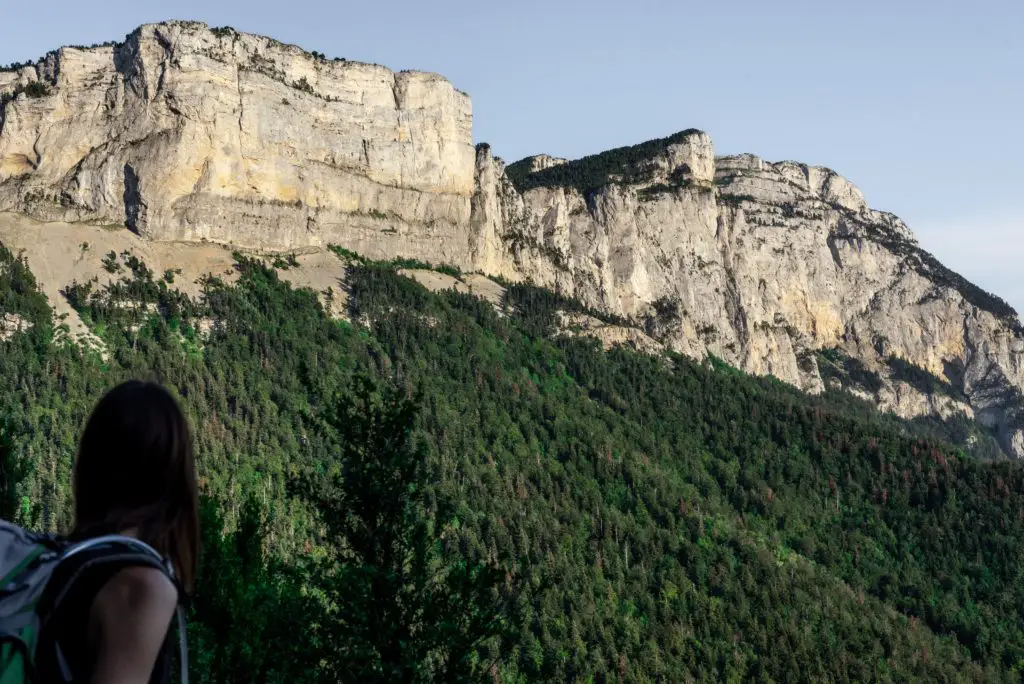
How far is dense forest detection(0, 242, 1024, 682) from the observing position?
375 feet

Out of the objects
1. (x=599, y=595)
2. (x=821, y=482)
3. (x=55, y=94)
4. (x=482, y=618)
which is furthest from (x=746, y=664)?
(x=55, y=94)

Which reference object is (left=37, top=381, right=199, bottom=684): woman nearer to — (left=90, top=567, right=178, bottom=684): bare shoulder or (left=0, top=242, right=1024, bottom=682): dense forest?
(left=90, top=567, right=178, bottom=684): bare shoulder

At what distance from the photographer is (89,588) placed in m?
3.92

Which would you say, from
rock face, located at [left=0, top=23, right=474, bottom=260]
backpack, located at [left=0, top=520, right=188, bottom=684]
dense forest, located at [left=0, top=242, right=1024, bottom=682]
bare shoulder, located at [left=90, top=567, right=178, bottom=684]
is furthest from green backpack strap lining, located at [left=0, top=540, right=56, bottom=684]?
rock face, located at [left=0, top=23, right=474, bottom=260]

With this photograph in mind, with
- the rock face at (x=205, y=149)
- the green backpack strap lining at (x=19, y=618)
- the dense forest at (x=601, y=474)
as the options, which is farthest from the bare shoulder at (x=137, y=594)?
the rock face at (x=205, y=149)

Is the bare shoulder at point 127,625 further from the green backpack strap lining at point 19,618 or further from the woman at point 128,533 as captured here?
the green backpack strap lining at point 19,618

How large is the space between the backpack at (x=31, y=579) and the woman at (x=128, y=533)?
0.03 m

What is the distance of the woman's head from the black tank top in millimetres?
423

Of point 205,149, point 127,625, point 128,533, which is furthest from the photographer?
point 205,149

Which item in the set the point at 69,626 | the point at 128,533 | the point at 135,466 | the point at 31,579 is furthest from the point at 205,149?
the point at 69,626

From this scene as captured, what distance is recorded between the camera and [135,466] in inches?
175

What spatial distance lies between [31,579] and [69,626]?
9.4 inches

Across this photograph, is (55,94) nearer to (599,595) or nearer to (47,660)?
(599,595)

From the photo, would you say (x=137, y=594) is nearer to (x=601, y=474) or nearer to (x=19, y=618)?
(x=19, y=618)
